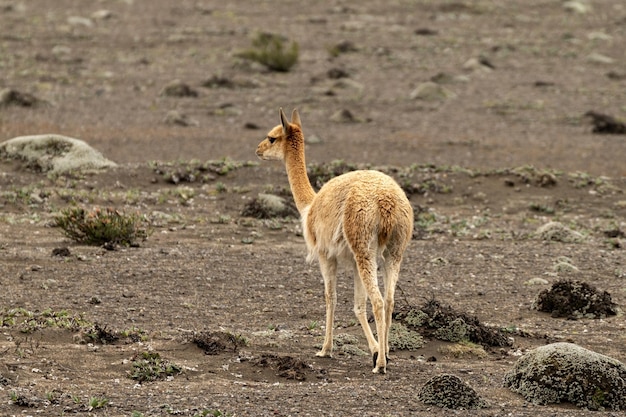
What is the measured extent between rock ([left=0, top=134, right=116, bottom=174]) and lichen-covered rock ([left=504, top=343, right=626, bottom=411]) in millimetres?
10166

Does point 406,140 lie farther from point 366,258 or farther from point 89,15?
point 89,15

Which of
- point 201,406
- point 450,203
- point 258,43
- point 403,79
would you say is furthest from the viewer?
point 258,43

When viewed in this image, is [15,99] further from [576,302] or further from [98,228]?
[576,302]

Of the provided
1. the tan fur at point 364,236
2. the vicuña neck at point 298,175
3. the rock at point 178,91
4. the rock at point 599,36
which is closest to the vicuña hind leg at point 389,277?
the tan fur at point 364,236

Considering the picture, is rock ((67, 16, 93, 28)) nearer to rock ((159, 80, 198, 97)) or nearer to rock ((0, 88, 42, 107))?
rock ((159, 80, 198, 97))

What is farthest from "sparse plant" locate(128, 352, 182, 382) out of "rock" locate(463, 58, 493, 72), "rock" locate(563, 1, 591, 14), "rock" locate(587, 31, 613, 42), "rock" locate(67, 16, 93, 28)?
"rock" locate(563, 1, 591, 14)

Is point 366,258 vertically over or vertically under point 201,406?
over

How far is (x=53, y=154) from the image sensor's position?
16.4 m

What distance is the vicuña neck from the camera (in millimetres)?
8930

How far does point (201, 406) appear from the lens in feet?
22.2

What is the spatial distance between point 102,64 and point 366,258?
23995mm

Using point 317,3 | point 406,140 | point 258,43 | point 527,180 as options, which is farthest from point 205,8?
point 527,180

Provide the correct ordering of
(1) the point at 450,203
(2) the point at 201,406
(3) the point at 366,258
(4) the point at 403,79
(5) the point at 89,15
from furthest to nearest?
(5) the point at 89,15, (4) the point at 403,79, (1) the point at 450,203, (3) the point at 366,258, (2) the point at 201,406

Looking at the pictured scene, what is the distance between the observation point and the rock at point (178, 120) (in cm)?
2217
